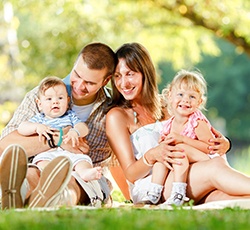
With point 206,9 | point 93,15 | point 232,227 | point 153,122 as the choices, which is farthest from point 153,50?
point 232,227

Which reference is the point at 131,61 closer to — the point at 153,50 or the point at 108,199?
the point at 108,199

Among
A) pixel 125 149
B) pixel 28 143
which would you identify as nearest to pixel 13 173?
pixel 28 143

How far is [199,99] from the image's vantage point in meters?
4.74

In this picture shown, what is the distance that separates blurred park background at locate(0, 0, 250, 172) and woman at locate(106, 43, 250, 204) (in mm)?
4289

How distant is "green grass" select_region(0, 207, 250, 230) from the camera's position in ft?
9.36

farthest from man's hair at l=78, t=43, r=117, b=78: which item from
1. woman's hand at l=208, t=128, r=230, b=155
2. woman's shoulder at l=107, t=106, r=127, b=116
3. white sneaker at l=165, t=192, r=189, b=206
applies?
white sneaker at l=165, t=192, r=189, b=206

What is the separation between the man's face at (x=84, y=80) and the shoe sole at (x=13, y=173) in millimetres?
985

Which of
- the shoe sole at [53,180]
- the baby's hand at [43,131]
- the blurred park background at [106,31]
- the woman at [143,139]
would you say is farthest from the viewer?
the blurred park background at [106,31]

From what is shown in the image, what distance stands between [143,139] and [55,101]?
691 mm

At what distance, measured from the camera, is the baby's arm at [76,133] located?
4.57 metres

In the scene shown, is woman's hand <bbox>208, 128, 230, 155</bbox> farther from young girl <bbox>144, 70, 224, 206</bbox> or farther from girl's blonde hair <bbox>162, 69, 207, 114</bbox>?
girl's blonde hair <bbox>162, 69, 207, 114</bbox>

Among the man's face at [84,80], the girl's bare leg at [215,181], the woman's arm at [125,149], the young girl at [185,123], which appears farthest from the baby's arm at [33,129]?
the girl's bare leg at [215,181]

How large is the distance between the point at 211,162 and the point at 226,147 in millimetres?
386

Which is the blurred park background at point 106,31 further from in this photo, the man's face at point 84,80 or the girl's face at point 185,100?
the girl's face at point 185,100
